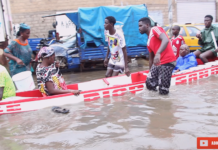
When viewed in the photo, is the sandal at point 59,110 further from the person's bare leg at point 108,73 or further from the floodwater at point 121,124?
the person's bare leg at point 108,73

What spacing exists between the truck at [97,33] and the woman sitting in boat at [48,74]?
201 inches

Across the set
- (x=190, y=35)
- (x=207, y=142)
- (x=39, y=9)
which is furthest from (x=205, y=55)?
(x=39, y=9)

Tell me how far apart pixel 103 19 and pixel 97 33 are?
Result: 2.04 feet

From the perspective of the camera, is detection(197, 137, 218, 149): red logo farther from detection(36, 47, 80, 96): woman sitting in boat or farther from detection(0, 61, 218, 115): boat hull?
detection(36, 47, 80, 96): woman sitting in boat

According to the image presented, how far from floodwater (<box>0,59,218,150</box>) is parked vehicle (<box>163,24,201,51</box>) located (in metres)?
6.04

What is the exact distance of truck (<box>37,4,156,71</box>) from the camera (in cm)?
919

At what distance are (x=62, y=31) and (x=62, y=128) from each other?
12.0 meters

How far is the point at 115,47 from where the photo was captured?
518cm

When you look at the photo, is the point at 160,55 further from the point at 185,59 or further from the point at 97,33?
the point at 97,33

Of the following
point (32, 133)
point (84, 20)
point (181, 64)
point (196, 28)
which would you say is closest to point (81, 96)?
point (32, 133)

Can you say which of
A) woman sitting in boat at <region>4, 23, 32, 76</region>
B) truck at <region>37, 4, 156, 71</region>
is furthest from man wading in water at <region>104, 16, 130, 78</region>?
truck at <region>37, 4, 156, 71</region>

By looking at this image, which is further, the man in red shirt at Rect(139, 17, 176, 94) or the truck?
the truck

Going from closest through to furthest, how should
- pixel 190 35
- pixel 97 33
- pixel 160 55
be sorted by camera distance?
pixel 160 55
pixel 97 33
pixel 190 35

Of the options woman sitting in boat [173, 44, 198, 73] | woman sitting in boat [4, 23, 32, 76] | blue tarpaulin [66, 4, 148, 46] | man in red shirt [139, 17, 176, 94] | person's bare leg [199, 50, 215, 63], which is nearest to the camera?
man in red shirt [139, 17, 176, 94]
